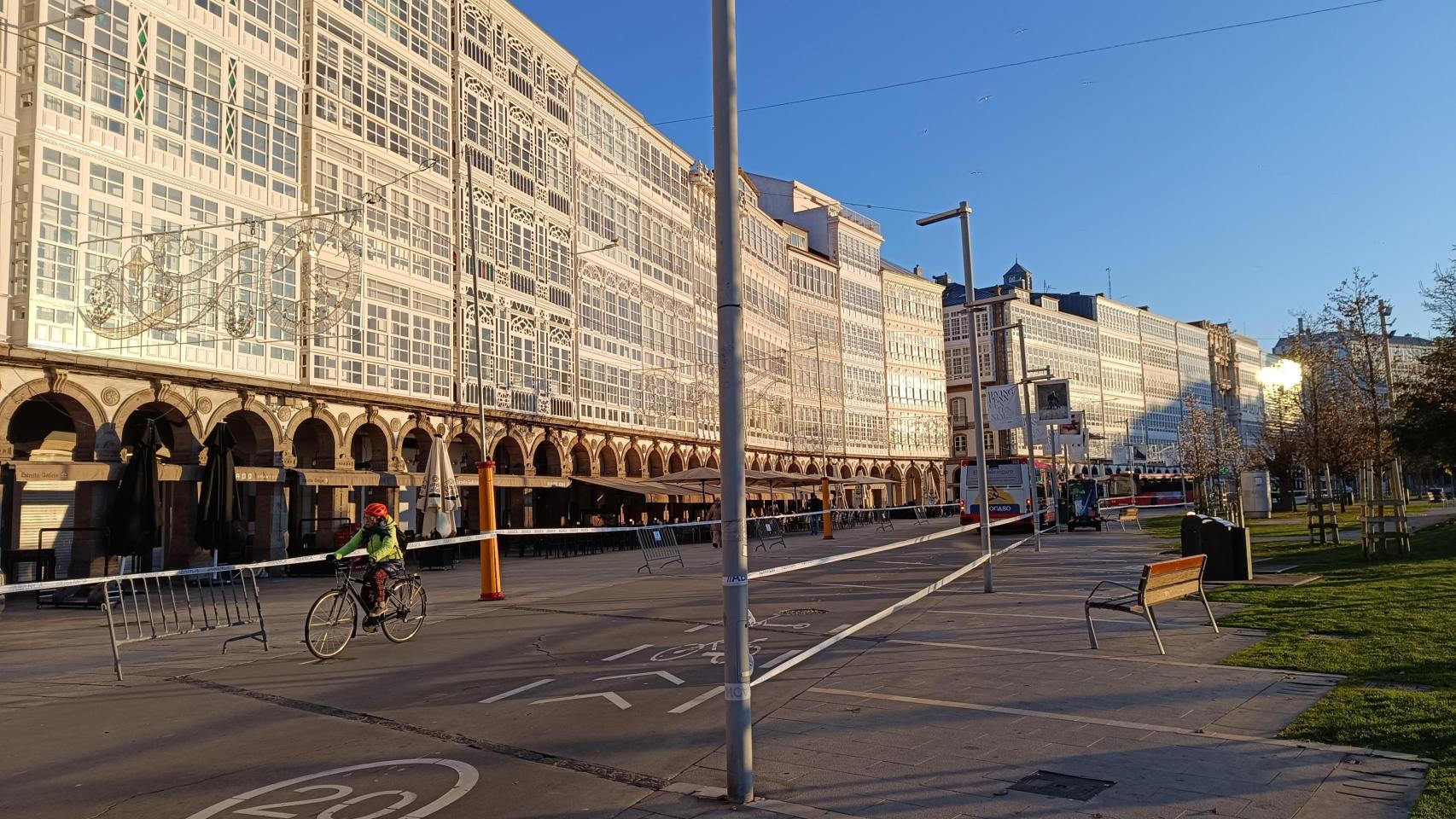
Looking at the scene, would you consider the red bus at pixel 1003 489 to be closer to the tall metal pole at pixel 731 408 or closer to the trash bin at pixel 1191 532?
the trash bin at pixel 1191 532

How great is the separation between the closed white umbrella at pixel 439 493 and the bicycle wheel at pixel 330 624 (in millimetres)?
15007

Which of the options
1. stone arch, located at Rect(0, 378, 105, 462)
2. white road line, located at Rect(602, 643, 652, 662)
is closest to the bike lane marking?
white road line, located at Rect(602, 643, 652, 662)

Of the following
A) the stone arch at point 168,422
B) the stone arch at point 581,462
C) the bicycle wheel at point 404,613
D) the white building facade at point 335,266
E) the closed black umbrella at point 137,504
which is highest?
the white building facade at point 335,266

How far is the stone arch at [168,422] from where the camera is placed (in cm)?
2464

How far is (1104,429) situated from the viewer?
103 metres

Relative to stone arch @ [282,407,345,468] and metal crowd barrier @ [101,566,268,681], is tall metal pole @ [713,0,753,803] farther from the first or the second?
stone arch @ [282,407,345,468]

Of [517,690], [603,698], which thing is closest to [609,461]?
[517,690]

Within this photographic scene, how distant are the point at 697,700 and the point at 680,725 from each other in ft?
2.78

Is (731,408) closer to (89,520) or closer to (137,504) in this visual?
(137,504)

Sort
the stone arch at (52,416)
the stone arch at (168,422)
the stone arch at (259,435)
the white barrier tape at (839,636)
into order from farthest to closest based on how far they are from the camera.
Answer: the stone arch at (259,435) → the stone arch at (168,422) → the stone arch at (52,416) → the white barrier tape at (839,636)

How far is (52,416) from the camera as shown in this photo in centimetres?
2569

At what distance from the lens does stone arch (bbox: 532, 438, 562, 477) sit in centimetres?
4194

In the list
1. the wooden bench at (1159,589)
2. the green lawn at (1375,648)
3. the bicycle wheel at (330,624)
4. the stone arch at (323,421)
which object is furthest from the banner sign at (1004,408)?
the stone arch at (323,421)

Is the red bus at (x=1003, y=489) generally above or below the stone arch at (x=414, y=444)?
below
